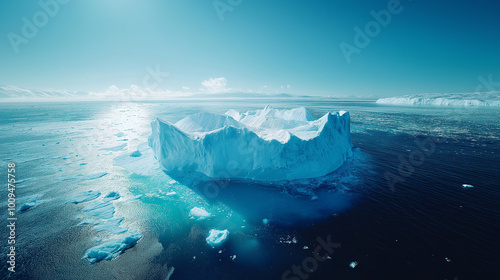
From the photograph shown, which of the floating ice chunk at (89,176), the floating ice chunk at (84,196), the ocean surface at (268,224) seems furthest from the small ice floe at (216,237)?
the floating ice chunk at (89,176)

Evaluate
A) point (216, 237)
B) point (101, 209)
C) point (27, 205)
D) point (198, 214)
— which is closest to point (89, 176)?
point (27, 205)

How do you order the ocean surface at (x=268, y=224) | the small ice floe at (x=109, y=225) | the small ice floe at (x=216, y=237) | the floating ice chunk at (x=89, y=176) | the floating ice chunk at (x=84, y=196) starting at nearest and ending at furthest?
1. the ocean surface at (x=268, y=224)
2. the small ice floe at (x=216, y=237)
3. the small ice floe at (x=109, y=225)
4. the floating ice chunk at (x=84, y=196)
5. the floating ice chunk at (x=89, y=176)

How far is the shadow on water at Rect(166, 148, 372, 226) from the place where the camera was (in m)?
7.29

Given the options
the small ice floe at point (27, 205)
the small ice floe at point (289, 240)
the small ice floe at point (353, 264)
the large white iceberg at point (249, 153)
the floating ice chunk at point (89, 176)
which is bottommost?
the small ice floe at point (289, 240)

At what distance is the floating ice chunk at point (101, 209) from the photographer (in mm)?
7207

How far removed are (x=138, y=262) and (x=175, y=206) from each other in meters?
2.74

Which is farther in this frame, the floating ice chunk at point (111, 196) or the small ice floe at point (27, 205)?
the floating ice chunk at point (111, 196)

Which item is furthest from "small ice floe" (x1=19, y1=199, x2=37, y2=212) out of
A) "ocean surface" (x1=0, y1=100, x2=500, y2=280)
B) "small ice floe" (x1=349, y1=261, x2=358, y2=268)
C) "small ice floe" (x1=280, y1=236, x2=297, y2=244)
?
"small ice floe" (x1=349, y1=261, x2=358, y2=268)

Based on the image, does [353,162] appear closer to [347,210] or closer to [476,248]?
[347,210]

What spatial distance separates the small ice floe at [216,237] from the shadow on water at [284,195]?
3.77ft

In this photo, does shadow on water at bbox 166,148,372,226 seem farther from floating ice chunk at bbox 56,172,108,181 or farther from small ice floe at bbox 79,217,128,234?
floating ice chunk at bbox 56,172,108,181

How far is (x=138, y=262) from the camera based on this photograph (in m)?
5.25

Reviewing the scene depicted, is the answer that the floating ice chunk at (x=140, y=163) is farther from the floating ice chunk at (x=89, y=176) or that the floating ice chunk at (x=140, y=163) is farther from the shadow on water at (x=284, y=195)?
the shadow on water at (x=284, y=195)

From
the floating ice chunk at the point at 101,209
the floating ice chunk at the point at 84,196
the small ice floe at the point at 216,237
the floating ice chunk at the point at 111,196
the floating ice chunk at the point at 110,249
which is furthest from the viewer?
the floating ice chunk at the point at 111,196
